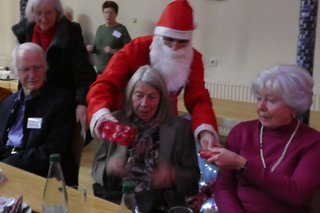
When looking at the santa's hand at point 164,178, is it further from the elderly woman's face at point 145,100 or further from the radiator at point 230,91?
the radiator at point 230,91

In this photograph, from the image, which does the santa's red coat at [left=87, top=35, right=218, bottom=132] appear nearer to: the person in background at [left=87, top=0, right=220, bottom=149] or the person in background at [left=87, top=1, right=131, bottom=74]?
the person in background at [left=87, top=0, right=220, bottom=149]

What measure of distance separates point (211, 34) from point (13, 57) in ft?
10.4

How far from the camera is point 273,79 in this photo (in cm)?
177

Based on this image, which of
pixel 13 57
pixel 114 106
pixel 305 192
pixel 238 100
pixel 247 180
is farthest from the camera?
pixel 238 100

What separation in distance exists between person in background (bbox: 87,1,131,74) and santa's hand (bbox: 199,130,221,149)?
12.3ft

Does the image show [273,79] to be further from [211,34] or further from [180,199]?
[211,34]

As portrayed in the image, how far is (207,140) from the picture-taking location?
6.29 ft

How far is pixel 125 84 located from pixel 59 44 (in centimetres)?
60

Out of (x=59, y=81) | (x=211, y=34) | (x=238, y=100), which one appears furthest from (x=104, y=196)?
(x=211, y=34)

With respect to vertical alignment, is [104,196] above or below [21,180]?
below

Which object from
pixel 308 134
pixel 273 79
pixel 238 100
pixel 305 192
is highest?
pixel 273 79

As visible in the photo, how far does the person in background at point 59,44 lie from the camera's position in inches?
101

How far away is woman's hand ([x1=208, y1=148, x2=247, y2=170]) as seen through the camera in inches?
63.7

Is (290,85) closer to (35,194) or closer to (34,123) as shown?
(35,194)
